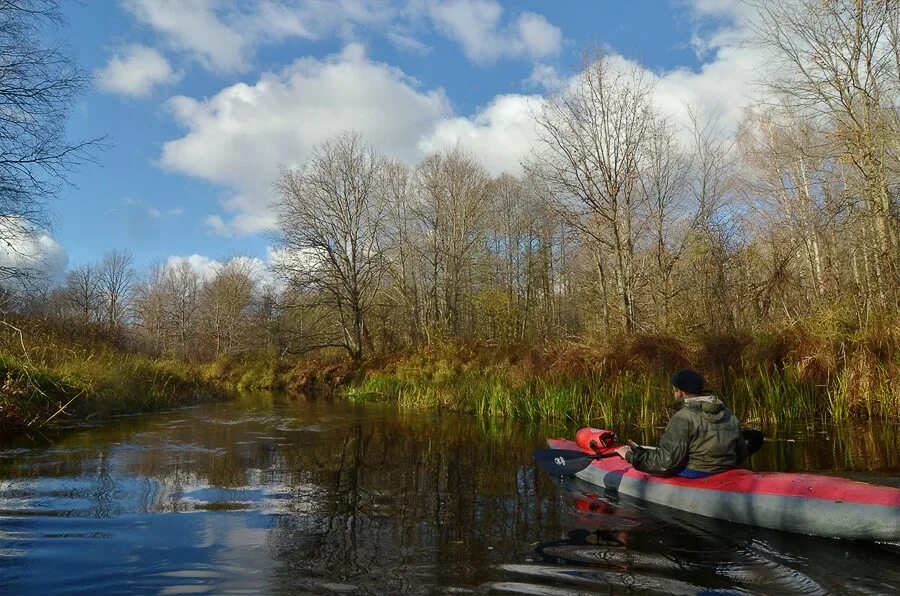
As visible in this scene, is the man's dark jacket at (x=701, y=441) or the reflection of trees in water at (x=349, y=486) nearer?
the reflection of trees in water at (x=349, y=486)

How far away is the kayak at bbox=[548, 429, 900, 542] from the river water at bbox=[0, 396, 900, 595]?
13 cm

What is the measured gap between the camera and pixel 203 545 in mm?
4316

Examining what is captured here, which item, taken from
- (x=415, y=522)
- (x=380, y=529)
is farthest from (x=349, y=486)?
(x=380, y=529)

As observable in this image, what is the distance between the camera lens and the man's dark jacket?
5.40 metres

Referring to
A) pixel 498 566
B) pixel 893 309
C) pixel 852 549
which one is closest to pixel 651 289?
pixel 893 309

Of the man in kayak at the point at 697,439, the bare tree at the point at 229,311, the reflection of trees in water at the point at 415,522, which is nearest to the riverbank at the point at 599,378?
the reflection of trees in water at the point at 415,522

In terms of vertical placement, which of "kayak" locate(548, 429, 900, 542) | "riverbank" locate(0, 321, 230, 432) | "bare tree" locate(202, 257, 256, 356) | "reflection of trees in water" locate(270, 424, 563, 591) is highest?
"bare tree" locate(202, 257, 256, 356)

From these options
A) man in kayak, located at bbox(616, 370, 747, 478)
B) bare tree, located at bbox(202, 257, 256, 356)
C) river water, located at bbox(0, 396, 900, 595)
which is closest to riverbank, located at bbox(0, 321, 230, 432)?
river water, located at bbox(0, 396, 900, 595)

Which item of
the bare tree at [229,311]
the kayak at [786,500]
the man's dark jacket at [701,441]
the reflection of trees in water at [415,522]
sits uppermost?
the bare tree at [229,311]

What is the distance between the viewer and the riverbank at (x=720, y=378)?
31.2 feet

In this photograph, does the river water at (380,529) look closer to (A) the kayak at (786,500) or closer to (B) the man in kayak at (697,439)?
(A) the kayak at (786,500)

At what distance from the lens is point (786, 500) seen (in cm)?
471

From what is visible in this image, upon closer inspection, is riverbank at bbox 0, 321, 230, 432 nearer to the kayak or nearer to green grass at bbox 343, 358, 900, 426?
green grass at bbox 343, 358, 900, 426

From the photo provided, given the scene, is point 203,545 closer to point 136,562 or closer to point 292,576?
point 136,562
